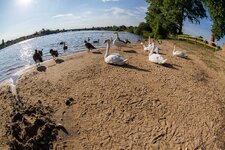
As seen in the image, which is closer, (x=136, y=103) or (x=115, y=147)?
(x=115, y=147)

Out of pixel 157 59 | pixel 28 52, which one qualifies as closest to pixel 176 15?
pixel 28 52

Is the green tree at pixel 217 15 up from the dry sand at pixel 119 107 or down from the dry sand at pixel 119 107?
up

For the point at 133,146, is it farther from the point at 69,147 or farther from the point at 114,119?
the point at 69,147

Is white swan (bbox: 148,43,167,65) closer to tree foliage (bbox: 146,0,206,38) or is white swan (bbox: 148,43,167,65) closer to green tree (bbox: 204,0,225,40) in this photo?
green tree (bbox: 204,0,225,40)

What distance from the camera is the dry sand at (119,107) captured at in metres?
14.7

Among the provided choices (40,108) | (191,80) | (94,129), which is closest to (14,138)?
(40,108)

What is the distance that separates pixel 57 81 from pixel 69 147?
6.97 meters

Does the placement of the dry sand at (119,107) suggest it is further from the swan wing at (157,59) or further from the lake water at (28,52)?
the lake water at (28,52)

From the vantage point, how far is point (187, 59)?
2811 cm

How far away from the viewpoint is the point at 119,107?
16.7 metres

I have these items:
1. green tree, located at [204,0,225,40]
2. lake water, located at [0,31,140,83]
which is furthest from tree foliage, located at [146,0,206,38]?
green tree, located at [204,0,225,40]

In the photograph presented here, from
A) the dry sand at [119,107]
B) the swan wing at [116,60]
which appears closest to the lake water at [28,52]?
A: the dry sand at [119,107]

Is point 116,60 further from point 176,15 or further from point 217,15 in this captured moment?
point 176,15

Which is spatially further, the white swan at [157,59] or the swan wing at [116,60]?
the white swan at [157,59]
